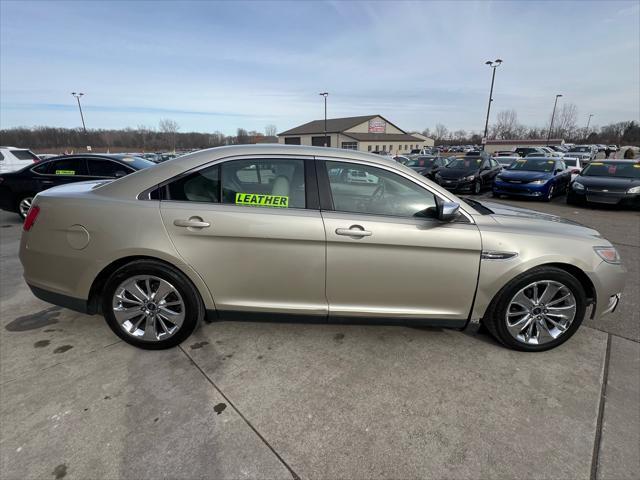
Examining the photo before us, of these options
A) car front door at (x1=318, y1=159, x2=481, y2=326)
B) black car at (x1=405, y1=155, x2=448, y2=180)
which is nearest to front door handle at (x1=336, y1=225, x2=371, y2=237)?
car front door at (x1=318, y1=159, x2=481, y2=326)

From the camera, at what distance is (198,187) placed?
2.66 m

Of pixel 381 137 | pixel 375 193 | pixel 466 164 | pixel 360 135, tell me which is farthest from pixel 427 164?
pixel 381 137

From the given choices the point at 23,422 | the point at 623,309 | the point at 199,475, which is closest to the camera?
the point at 199,475

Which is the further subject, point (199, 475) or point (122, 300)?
point (122, 300)

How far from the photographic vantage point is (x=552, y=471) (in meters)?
1.84

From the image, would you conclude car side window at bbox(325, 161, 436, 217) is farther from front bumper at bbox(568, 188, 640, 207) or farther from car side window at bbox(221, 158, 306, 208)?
front bumper at bbox(568, 188, 640, 207)

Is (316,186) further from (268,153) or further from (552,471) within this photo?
(552,471)

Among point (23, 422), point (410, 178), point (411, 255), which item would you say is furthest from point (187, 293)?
point (410, 178)

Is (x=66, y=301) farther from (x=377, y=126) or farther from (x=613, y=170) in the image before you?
(x=377, y=126)

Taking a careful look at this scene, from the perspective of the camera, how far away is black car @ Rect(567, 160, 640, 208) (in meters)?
9.54

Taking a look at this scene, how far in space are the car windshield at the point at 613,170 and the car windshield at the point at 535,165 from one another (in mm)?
1216

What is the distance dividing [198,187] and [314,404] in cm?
181

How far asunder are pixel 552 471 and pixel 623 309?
9.00 ft

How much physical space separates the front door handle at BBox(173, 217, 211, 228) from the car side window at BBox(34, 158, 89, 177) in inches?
262
